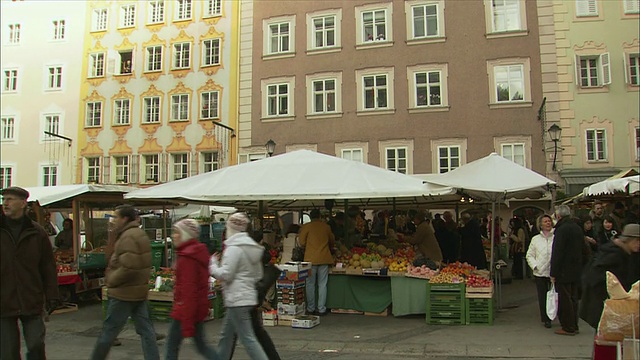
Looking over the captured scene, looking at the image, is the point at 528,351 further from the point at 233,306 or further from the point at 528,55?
the point at 528,55

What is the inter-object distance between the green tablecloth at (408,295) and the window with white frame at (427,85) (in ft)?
50.5

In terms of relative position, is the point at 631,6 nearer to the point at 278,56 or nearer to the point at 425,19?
the point at 425,19

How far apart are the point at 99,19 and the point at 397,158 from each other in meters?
18.6

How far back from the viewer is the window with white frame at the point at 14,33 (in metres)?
31.5

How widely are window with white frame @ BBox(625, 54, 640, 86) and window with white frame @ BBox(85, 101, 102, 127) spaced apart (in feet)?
83.2

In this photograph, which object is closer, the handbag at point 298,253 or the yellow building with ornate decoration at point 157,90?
the handbag at point 298,253

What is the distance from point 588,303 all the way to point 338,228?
8.17 m

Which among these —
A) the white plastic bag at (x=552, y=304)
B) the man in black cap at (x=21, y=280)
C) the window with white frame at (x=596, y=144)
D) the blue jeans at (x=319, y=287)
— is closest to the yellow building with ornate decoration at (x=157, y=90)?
the window with white frame at (x=596, y=144)

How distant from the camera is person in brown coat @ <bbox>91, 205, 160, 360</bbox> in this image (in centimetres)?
534

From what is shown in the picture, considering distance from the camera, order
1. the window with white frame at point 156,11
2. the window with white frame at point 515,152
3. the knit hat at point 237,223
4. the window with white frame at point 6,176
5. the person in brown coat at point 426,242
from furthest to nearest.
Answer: the window with white frame at point 6,176 < the window with white frame at point 156,11 < the window with white frame at point 515,152 < the person in brown coat at point 426,242 < the knit hat at point 237,223

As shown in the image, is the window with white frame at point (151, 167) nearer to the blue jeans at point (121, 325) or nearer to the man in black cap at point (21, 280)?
the blue jeans at point (121, 325)

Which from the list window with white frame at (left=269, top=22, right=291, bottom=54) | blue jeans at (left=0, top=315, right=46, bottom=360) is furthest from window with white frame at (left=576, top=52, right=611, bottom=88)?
A: blue jeans at (left=0, top=315, right=46, bottom=360)

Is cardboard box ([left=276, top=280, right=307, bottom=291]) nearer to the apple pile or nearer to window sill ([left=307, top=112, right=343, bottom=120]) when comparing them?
the apple pile

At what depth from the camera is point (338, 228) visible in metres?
13.0
